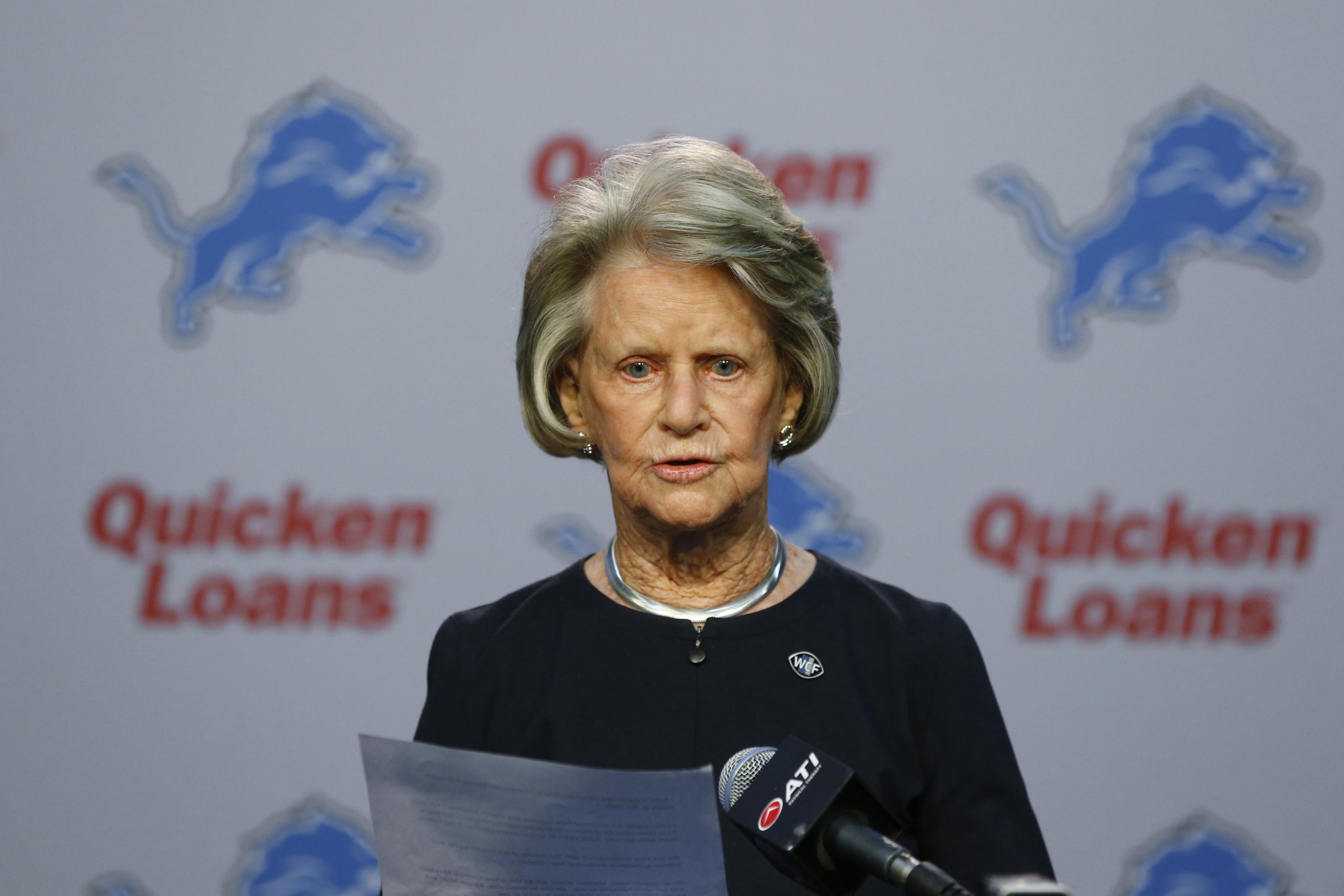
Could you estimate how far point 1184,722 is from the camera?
3242 millimetres

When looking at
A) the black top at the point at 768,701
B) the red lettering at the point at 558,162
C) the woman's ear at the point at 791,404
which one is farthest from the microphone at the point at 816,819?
the red lettering at the point at 558,162

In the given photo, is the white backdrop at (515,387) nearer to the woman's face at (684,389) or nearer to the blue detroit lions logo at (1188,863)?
the blue detroit lions logo at (1188,863)

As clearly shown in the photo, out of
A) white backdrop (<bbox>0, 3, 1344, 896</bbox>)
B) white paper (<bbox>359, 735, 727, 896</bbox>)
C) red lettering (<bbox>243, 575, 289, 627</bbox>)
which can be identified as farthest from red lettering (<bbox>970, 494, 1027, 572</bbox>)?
white paper (<bbox>359, 735, 727, 896</bbox>)

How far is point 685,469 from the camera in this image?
1715 mm

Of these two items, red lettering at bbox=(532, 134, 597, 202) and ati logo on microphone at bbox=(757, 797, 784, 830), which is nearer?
ati logo on microphone at bbox=(757, 797, 784, 830)

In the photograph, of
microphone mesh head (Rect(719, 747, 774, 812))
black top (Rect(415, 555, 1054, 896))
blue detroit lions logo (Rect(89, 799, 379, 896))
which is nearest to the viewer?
microphone mesh head (Rect(719, 747, 774, 812))

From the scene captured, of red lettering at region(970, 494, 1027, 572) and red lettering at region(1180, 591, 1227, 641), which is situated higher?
red lettering at region(970, 494, 1027, 572)

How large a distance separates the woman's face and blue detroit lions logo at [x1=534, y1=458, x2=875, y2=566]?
1.47 metres

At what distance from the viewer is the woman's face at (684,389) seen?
1.70 m

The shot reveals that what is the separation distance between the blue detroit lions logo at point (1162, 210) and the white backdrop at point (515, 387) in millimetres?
13

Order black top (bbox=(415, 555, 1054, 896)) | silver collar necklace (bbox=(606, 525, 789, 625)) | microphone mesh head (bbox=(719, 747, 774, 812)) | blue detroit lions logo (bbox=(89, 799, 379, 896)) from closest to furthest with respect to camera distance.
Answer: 1. microphone mesh head (bbox=(719, 747, 774, 812))
2. black top (bbox=(415, 555, 1054, 896))
3. silver collar necklace (bbox=(606, 525, 789, 625))
4. blue detroit lions logo (bbox=(89, 799, 379, 896))

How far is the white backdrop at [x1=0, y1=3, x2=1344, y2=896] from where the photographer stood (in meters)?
3.23

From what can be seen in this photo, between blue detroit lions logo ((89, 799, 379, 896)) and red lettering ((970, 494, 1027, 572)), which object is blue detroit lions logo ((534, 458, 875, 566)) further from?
blue detroit lions logo ((89, 799, 379, 896))

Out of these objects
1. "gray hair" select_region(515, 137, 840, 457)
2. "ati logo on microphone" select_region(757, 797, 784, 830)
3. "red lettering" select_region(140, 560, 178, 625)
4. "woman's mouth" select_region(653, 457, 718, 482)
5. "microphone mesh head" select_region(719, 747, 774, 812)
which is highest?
"gray hair" select_region(515, 137, 840, 457)
